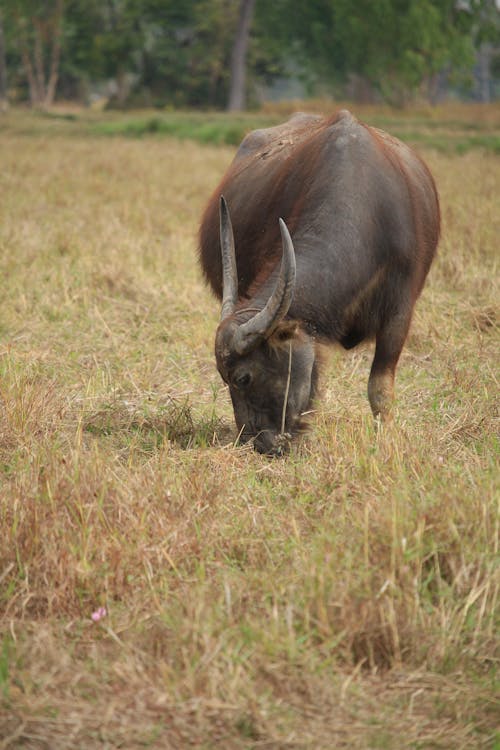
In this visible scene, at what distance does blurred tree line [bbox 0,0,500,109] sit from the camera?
1344 inches

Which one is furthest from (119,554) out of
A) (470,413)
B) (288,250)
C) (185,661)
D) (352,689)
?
(470,413)

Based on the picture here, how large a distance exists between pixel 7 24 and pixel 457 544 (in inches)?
1698

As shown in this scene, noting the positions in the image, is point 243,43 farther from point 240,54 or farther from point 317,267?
point 317,267

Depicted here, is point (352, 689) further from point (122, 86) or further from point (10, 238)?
point (122, 86)

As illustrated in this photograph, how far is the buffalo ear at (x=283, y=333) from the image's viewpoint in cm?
360

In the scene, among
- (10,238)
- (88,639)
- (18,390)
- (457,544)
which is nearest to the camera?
(88,639)

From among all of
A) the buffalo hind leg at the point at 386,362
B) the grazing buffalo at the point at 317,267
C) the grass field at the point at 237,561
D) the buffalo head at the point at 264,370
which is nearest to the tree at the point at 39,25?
the grass field at the point at 237,561

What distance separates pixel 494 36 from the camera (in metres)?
35.4

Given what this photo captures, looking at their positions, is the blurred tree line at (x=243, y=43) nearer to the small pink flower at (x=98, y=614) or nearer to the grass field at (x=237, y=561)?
the grass field at (x=237, y=561)

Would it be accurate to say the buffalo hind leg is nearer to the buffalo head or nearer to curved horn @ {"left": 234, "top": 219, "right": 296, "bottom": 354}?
the buffalo head

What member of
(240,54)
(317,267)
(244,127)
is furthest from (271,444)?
(240,54)

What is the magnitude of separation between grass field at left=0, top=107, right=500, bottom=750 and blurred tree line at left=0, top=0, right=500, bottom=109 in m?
30.9

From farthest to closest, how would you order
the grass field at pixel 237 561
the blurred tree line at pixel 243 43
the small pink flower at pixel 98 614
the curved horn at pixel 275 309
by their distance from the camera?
1. the blurred tree line at pixel 243 43
2. the curved horn at pixel 275 309
3. the small pink flower at pixel 98 614
4. the grass field at pixel 237 561

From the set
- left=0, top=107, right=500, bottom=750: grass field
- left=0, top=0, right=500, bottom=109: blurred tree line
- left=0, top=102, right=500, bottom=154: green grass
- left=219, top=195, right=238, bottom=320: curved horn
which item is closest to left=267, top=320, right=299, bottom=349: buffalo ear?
left=219, top=195, right=238, bottom=320: curved horn
